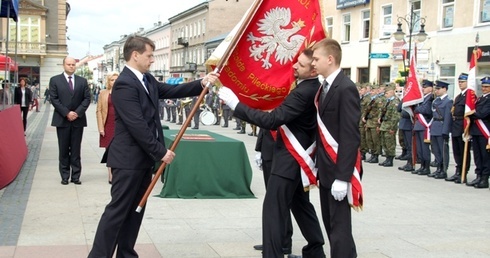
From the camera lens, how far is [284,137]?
17.0 ft

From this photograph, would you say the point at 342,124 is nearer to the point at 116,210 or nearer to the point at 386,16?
the point at 116,210

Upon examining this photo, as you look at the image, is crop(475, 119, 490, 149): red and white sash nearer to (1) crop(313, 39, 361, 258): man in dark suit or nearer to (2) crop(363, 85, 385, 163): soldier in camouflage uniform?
(2) crop(363, 85, 385, 163): soldier in camouflage uniform

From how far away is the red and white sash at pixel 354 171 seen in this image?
464 cm

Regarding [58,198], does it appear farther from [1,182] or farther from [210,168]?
[210,168]

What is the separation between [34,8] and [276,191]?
57.9 m

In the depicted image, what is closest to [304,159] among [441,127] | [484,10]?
[441,127]

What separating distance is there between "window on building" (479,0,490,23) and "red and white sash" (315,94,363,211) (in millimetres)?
21274

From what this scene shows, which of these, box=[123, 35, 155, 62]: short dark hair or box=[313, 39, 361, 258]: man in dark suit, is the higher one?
box=[123, 35, 155, 62]: short dark hair

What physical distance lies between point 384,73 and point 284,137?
2675 centimetres

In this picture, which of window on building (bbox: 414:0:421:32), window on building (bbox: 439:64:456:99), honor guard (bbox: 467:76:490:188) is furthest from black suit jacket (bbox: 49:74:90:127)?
window on building (bbox: 414:0:421:32)

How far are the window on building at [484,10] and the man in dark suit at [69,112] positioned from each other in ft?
61.9

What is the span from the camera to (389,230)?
7.04 m

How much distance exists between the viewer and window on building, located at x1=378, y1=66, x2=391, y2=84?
30.5 metres

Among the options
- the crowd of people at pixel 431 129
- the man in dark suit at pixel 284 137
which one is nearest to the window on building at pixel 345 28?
the crowd of people at pixel 431 129
